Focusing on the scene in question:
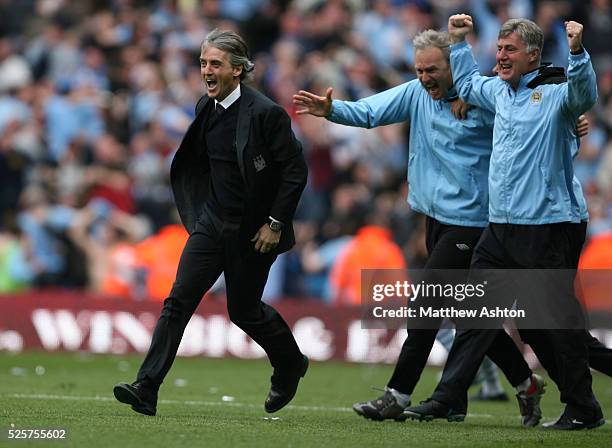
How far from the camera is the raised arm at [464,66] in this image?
9.12 meters

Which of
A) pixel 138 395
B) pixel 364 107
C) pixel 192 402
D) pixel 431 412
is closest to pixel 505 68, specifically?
pixel 364 107

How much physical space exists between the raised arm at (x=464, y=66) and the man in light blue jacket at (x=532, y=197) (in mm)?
198

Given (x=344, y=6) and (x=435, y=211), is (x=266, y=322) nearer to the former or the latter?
(x=435, y=211)

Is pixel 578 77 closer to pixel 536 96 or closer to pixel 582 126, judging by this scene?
pixel 536 96

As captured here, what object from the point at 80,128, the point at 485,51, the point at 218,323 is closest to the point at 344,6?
the point at 485,51

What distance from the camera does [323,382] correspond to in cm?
1304

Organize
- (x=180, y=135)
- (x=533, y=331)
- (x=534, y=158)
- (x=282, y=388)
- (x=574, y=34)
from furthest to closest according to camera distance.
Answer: (x=180, y=135) < (x=282, y=388) < (x=533, y=331) < (x=534, y=158) < (x=574, y=34)

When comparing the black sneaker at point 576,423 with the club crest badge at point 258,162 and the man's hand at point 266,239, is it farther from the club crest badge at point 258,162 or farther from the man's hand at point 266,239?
the club crest badge at point 258,162

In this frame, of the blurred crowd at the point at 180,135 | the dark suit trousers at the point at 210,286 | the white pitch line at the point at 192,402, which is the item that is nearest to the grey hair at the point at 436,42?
the dark suit trousers at the point at 210,286

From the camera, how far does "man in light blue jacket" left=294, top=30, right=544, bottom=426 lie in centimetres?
927

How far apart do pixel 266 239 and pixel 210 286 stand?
0.51m

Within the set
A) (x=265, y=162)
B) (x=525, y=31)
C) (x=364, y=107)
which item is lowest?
(x=265, y=162)

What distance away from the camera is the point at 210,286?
9.02 m

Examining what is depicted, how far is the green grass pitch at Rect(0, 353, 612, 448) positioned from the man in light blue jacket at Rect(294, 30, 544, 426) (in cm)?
29
